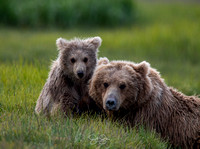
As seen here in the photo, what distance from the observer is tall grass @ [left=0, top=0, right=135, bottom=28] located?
814 inches

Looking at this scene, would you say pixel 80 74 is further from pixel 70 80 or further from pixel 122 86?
pixel 122 86

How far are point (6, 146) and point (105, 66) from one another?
2640 mm

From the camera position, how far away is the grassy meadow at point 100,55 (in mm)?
5457

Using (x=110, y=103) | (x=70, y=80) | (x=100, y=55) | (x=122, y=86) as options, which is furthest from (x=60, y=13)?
(x=110, y=103)

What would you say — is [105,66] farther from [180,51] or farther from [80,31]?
[80,31]

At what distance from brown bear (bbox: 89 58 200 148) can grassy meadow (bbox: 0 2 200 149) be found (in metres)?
0.34

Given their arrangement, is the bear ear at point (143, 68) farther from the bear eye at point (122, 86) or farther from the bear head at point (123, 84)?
the bear eye at point (122, 86)

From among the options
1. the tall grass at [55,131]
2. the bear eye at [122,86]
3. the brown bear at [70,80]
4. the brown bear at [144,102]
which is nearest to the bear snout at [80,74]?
the brown bear at [70,80]

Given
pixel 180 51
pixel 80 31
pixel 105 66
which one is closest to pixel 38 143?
pixel 105 66

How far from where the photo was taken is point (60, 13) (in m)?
20.9

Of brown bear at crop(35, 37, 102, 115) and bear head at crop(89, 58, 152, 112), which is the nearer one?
bear head at crop(89, 58, 152, 112)

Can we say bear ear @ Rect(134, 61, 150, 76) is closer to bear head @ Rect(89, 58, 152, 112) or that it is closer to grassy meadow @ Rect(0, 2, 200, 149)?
bear head @ Rect(89, 58, 152, 112)

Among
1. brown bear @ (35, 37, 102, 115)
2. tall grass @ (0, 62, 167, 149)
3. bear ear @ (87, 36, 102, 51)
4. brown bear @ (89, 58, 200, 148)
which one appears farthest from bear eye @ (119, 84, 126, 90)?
bear ear @ (87, 36, 102, 51)

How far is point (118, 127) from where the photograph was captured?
6.43 meters
